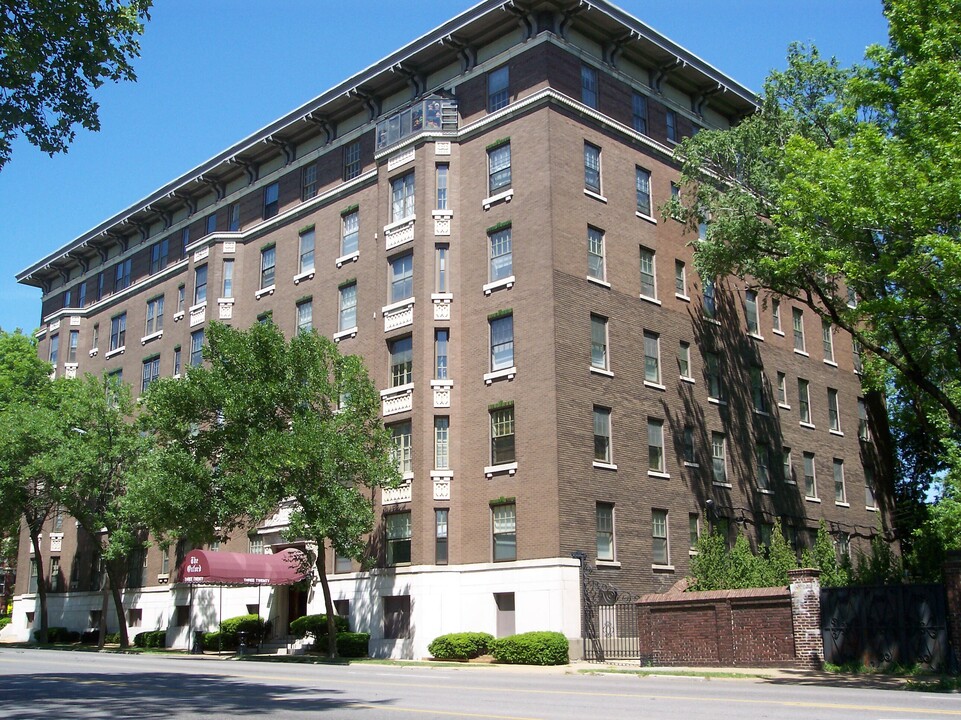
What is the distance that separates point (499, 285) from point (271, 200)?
16695 millimetres

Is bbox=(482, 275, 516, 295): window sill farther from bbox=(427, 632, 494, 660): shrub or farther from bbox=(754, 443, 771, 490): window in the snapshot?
bbox=(754, 443, 771, 490): window

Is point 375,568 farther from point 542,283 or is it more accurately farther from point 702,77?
point 702,77

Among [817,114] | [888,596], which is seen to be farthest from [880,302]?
[817,114]

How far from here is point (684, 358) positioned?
136 ft

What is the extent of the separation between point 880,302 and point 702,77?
2198 cm

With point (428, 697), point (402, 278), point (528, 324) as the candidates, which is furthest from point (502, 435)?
point (428, 697)

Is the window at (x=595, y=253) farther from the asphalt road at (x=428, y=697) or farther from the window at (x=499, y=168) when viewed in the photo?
the asphalt road at (x=428, y=697)

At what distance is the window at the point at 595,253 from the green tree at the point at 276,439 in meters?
9.41

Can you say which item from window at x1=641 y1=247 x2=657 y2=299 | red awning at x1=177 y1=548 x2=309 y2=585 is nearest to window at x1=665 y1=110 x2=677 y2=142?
window at x1=641 y1=247 x2=657 y2=299

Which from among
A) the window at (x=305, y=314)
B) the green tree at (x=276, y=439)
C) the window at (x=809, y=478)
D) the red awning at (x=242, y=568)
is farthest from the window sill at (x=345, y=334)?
the window at (x=809, y=478)

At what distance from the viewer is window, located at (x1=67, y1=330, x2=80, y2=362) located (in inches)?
2458

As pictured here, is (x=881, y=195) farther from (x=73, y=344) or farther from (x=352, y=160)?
(x=73, y=344)

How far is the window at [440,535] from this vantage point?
121 ft

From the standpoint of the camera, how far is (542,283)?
A: 1426 inches
